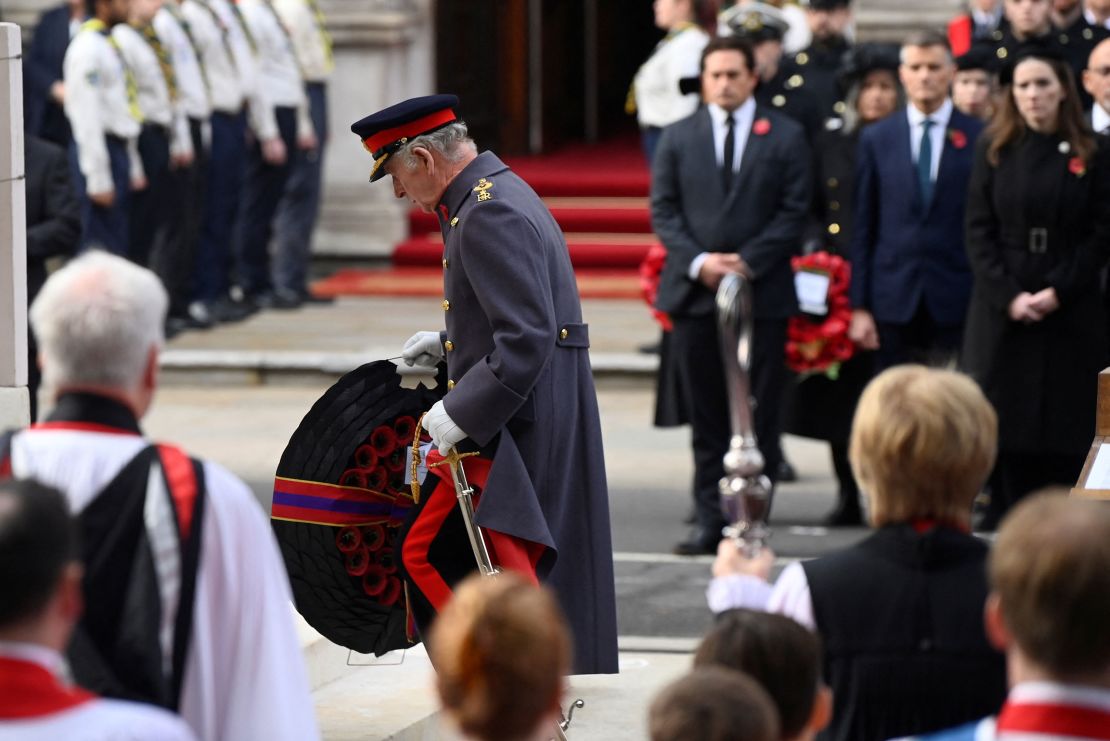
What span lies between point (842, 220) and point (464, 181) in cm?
443

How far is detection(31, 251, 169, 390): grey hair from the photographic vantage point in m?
3.51

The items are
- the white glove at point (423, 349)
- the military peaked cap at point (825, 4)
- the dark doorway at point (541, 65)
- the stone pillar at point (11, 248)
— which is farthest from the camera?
the dark doorway at point (541, 65)

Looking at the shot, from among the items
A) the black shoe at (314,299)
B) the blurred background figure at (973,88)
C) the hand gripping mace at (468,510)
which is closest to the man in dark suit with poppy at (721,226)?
the blurred background figure at (973,88)

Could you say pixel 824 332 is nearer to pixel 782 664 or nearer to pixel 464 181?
pixel 464 181

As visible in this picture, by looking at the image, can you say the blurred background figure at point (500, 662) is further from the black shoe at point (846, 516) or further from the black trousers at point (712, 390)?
the black shoe at point (846, 516)

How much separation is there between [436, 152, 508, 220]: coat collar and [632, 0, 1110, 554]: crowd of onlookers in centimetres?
327

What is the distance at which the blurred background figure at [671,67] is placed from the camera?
13070 millimetres

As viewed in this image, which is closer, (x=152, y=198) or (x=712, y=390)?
(x=712, y=390)

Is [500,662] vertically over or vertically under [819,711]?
over

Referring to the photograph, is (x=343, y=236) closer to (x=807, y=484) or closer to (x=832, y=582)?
(x=807, y=484)

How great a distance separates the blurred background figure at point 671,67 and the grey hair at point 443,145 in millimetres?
7371

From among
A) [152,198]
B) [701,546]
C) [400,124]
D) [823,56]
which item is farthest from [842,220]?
[152,198]

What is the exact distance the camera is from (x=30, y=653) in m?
2.99

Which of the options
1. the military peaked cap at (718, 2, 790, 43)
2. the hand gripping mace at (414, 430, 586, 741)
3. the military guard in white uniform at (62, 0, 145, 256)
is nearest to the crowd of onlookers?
the military peaked cap at (718, 2, 790, 43)
